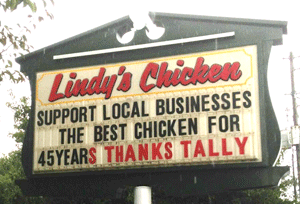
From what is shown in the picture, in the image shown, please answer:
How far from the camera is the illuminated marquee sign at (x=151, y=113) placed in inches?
391

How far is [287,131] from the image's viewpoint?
93.2ft

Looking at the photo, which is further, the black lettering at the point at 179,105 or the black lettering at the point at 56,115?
the black lettering at the point at 56,115

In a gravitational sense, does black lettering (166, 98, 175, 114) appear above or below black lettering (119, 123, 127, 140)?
above

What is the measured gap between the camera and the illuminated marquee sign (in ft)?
32.6

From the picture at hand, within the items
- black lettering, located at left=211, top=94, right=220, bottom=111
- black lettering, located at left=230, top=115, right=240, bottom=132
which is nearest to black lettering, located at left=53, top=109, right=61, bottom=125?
black lettering, located at left=211, top=94, right=220, bottom=111

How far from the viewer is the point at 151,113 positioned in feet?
34.4

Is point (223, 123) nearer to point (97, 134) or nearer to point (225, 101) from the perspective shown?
point (225, 101)

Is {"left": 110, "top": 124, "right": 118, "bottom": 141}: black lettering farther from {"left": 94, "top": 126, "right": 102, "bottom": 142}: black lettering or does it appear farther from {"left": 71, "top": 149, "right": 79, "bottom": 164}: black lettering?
{"left": 71, "top": 149, "right": 79, "bottom": 164}: black lettering

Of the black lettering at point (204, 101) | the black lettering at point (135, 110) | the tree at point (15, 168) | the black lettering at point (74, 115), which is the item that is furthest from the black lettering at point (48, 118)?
the tree at point (15, 168)

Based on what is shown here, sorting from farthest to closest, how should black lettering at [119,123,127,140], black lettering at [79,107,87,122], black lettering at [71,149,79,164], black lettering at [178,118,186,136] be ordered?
Answer: black lettering at [79,107,87,122]
black lettering at [71,149,79,164]
black lettering at [119,123,127,140]
black lettering at [178,118,186,136]

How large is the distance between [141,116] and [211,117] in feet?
4.50

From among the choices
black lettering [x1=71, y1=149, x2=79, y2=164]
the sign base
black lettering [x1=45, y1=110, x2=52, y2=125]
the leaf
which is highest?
the leaf

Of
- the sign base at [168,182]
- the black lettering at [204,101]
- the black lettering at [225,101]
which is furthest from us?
the black lettering at [204,101]

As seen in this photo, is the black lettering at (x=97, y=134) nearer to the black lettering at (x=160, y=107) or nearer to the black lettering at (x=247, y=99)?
the black lettering at (x=160, y=107)
